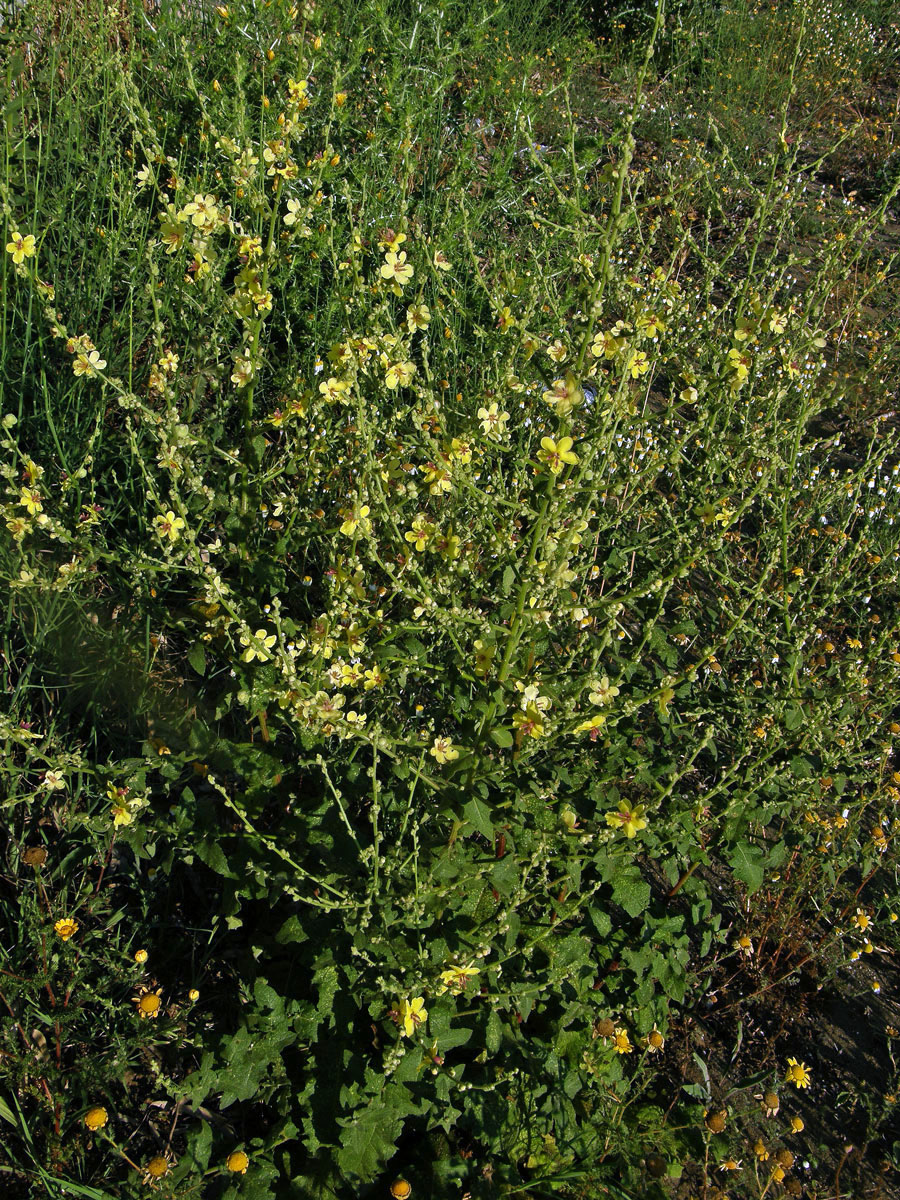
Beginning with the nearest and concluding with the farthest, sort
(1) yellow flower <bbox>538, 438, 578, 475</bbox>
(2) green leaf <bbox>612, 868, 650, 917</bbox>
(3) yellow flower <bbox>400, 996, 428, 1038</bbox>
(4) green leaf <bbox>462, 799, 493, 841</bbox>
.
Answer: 1. (1) yellow flower <bbox>538, 438, 578, 475</bbox>
2. (3) yellow flower <bbox>400, 996, 428, 1038</bbox>
3. (4) green leaf <bbox>462, 799, 493, 841</bbox>
4. (2) green leaf <bbox>612, 868, 650, 917</bbox>

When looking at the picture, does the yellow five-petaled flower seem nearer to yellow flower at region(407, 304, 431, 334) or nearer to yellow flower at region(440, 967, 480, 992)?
yellow flower at region(440, 967, 480, 992)

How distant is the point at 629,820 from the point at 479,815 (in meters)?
0.35

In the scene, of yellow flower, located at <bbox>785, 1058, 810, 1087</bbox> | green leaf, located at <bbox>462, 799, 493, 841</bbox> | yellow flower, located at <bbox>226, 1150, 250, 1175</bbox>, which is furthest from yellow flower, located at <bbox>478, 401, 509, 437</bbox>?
yellow flower, located at <bbox>785, 1058, 810, 1087</bbox>

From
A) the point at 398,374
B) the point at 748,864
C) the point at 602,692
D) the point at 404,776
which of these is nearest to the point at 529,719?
the point at 602,692

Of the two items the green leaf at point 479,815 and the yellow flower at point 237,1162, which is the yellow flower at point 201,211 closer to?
the green leaf at point 479,815

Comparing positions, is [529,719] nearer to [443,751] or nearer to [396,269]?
[443,751]

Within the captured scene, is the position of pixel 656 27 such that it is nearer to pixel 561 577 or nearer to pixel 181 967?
pixel 561 577

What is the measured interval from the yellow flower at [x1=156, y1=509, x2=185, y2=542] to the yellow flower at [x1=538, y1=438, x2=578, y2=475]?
855mm

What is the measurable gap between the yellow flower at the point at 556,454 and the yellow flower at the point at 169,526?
0.85 meters

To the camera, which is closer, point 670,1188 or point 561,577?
point 561,577

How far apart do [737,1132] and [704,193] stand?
5354mm

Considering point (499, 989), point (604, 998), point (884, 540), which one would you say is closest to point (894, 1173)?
point (604, 998)

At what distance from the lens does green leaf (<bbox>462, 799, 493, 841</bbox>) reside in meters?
1.98

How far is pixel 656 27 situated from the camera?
1745 mm
